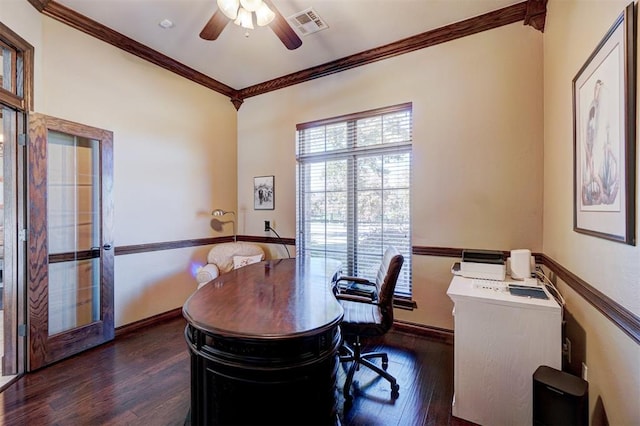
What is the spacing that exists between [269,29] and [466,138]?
222 cm

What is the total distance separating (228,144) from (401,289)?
3.11 m

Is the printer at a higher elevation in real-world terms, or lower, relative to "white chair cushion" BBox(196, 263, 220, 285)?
higher

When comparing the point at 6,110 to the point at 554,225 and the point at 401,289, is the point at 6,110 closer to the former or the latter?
the point at 401,289

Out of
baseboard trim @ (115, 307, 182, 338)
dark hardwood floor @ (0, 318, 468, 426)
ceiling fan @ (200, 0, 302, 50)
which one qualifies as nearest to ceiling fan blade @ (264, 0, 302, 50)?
ceiling fan @ (200, 0, 302, 50)

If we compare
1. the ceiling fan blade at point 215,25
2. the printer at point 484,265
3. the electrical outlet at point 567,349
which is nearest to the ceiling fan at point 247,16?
the ceiling fan blade at point 215,25

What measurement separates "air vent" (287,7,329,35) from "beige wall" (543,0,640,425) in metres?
1.87

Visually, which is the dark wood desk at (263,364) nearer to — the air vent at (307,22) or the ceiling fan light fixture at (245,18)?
the ceiling fan light fixture at (245,18)

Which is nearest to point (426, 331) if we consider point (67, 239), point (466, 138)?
point (466, 138)

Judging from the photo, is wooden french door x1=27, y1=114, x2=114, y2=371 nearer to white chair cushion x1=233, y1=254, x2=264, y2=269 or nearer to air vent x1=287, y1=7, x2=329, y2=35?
white chair cushion x1=233, y1=254, x2=264, y2=269

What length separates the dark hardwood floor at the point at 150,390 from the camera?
185cm

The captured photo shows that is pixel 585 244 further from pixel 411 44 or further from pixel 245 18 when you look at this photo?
pixel 245 18

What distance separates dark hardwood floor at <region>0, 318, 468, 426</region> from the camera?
1.85m

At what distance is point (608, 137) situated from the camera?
1319mm

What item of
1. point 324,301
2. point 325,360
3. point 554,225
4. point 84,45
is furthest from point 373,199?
point 84,45
